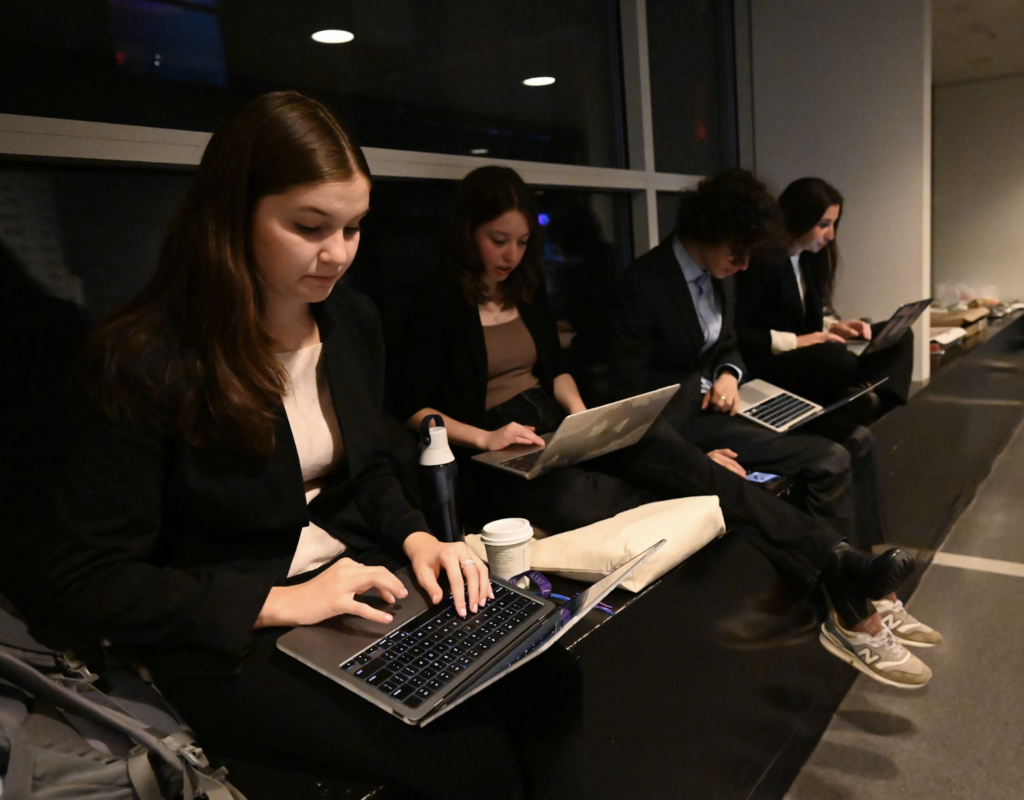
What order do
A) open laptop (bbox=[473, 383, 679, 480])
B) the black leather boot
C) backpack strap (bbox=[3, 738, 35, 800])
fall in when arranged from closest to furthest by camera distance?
backpack strap (bbox=[3, 738, 35, 800]), open laptop (bbox=[473, 383, 679, 480]), the black leather boot

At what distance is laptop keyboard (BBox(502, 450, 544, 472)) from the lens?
156 centimetres

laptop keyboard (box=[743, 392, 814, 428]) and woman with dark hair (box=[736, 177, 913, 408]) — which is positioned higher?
woman with dark hair (box=[736, 177, 913, 408])

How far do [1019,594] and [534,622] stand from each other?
195cm

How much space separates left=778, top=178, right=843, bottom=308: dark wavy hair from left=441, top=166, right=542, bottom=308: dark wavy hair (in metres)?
1.18

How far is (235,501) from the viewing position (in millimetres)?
1072

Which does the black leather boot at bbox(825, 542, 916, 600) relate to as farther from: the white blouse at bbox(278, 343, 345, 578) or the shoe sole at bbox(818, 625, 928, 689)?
the white blouse at bbox(278, 343, 345, 578)

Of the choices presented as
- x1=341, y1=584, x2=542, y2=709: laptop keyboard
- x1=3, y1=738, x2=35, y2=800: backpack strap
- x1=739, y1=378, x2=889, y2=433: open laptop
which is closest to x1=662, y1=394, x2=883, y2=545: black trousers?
x1=739, y1=378, x2=889, y2=433: open laptop

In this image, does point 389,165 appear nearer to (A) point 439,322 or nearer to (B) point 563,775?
(A) point 439,322

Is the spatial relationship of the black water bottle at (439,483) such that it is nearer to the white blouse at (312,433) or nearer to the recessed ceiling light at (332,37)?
the white blouse at (312,433)

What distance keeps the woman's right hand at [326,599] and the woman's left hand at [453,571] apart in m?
0.07

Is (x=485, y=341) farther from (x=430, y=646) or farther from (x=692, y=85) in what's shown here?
(x=692, y=85)

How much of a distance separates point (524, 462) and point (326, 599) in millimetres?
662

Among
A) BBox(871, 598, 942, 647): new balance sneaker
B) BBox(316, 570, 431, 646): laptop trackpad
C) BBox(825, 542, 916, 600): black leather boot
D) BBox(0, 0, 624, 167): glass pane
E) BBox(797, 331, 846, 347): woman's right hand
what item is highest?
BBox(0, 0, 624, 167): glass pane

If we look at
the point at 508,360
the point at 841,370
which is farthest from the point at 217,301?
the point at 841,370
